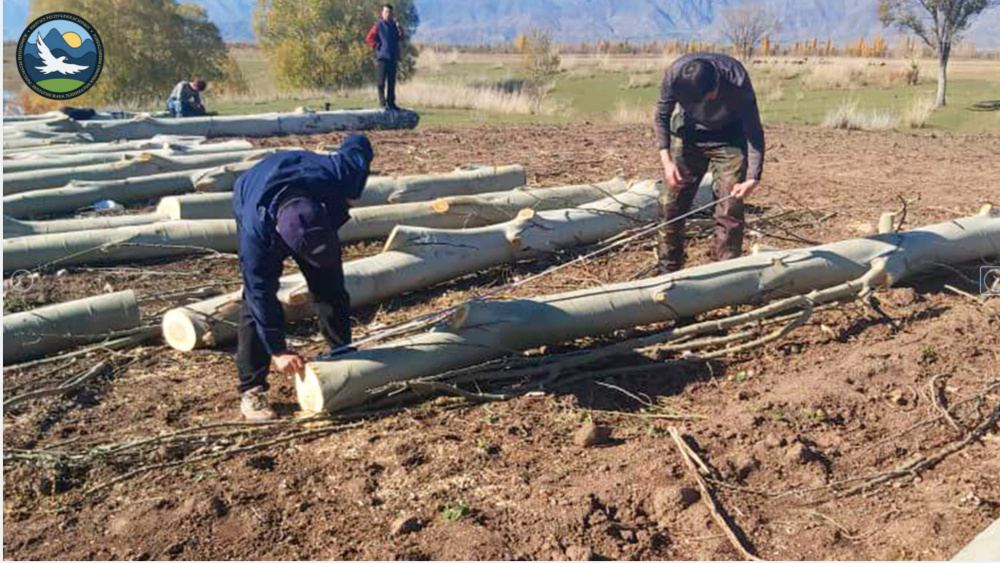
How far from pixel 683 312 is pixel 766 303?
742 mm

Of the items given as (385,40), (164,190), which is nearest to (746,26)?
(385,40)

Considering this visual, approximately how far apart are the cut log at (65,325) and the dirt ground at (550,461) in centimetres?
18

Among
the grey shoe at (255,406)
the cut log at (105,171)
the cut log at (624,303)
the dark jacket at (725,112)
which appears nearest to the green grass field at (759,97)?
the cut log at (105,171)

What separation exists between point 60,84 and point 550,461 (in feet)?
41.6

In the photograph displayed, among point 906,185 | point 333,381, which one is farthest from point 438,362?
point 906,185

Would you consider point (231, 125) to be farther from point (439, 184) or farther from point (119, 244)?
point (119, 244)

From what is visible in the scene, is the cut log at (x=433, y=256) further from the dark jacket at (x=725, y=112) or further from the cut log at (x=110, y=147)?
the cut log at (x=110, y=147)

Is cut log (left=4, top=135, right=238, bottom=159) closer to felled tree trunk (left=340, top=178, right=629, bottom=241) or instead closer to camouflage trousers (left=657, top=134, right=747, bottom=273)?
felled tree trunk (left=340, top=178, right=629, bottom=241)

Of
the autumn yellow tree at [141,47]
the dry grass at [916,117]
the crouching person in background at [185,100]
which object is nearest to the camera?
the crouching person in background at [185,100]

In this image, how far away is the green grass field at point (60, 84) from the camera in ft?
41.9

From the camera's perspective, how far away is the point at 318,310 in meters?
4.54

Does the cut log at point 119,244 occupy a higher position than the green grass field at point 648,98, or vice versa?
the green grass field at point 648,98

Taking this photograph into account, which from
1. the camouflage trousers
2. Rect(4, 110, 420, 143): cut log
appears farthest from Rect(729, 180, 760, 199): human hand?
Rect(4, 110, 420, 143): cut log

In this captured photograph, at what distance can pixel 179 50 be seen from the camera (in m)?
25.1
